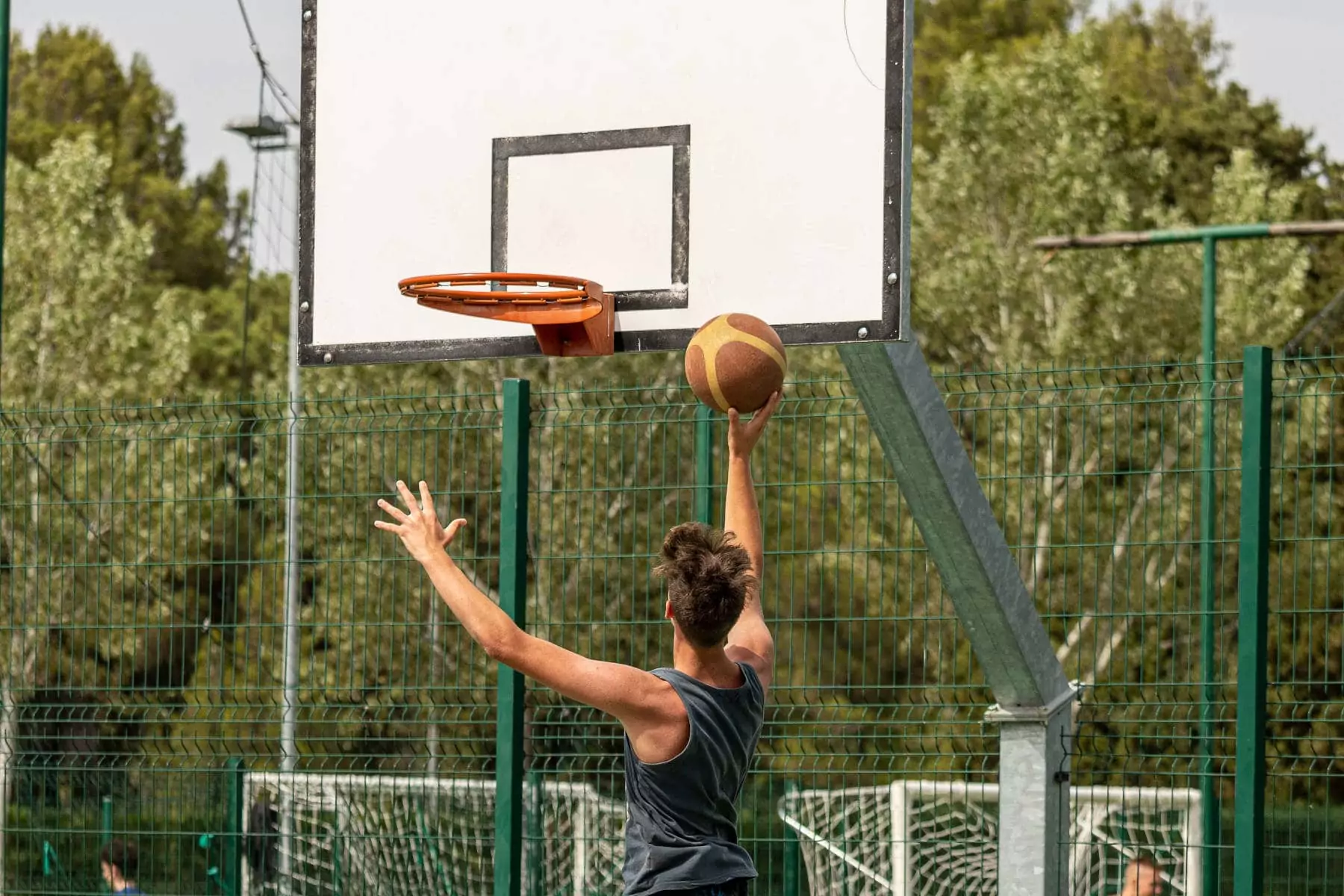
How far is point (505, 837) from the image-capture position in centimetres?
679

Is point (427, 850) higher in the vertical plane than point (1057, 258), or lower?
lower

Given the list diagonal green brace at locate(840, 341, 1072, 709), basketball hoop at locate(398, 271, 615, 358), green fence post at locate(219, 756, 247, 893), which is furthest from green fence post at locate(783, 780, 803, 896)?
basketball hoop at locate(398, 271, 615, 358)

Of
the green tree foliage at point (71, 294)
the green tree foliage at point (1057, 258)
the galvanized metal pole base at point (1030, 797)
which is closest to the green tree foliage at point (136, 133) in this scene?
the green tree foliage at point (71, 294)

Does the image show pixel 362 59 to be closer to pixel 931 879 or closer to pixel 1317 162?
pixel 931 879

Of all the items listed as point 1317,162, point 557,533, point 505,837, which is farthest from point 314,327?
point 1317,162

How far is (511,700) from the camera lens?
269 inches

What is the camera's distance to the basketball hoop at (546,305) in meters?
5.77

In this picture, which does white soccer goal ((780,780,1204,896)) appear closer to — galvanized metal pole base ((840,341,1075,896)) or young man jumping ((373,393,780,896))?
galvanized metal pole base ((840,341,1075,896))

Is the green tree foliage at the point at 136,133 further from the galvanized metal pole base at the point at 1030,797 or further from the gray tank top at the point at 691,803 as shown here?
the gray tank top at the point at 691,803

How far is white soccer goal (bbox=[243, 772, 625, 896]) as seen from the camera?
838 centimetres

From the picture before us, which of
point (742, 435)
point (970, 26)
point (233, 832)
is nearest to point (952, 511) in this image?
point (742, 435)

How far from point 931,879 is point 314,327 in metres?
4.11

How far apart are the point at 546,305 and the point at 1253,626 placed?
278 cm

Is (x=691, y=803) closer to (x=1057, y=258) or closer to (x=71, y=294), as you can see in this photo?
(x=1057, y=258)
